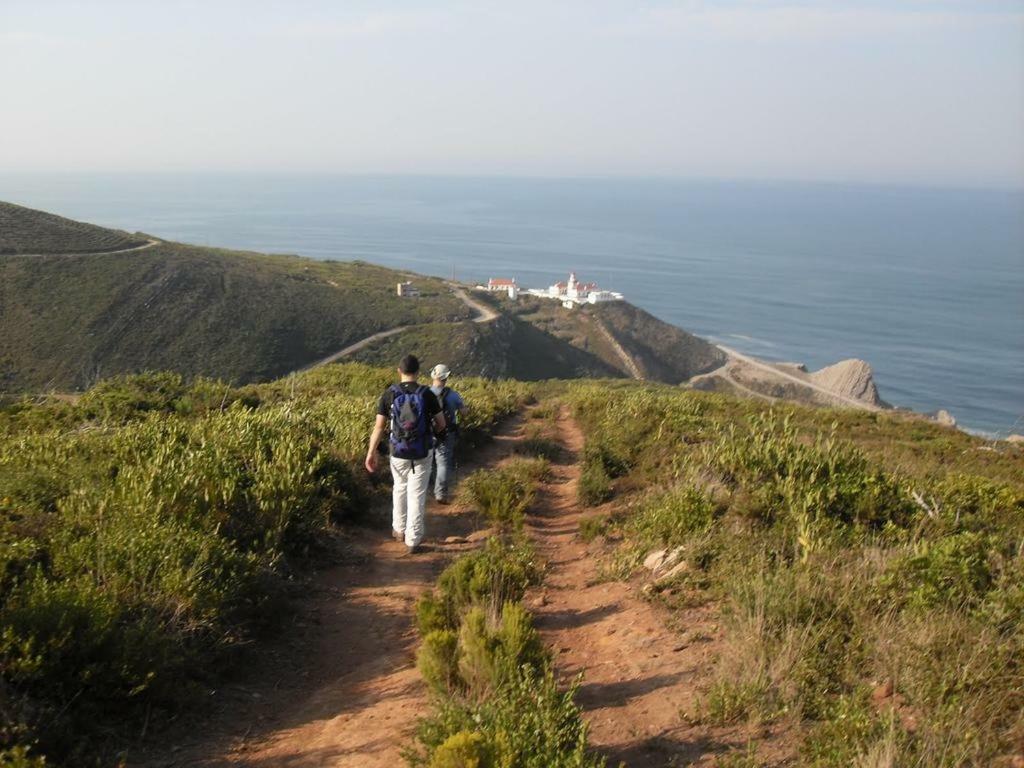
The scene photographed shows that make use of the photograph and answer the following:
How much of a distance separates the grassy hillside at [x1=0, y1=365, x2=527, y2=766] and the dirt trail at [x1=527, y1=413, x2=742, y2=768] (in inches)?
81.2

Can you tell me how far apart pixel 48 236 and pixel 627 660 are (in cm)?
6291

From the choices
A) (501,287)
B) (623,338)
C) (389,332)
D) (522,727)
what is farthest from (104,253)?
(522,727)

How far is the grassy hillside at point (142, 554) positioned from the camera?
3762 millimetres

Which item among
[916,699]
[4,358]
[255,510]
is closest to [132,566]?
[255,510]

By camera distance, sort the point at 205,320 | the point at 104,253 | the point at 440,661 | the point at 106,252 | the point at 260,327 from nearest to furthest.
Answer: the point at 440,661 < the point at 205,320 < the point at 260,327 < the point at 104,253 < the point at 106,252

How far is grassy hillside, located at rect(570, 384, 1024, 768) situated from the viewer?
3553 millimetres

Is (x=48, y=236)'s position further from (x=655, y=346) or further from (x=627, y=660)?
(x=627, y=660)

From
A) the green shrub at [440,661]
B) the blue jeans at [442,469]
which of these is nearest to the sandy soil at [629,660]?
the green shrub at [440,661]

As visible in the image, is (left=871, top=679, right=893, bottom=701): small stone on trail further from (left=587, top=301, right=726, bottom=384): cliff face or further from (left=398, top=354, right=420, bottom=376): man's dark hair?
(left=587, top=301, right=726, bottom=384): cliff face

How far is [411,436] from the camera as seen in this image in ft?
23.8

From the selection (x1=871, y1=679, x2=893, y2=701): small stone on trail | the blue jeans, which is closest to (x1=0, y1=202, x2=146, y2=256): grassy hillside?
the blue jeans

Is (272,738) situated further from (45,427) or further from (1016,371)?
(1016,371)

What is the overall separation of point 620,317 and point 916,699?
85121 mm

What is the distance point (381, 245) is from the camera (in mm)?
179125
